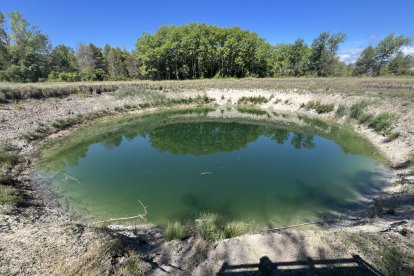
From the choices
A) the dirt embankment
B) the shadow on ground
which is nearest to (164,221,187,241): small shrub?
the dirt embankment

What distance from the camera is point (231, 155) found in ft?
53.8

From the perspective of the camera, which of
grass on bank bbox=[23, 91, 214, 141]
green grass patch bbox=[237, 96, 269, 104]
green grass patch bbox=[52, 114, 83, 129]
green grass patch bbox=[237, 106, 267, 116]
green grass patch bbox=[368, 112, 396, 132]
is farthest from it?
green grass patch bbox=[237, 96, 269, 104]

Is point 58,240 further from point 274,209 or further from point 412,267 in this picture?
point 412,267

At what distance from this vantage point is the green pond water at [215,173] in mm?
9812

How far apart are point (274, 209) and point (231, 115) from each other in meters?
21.2

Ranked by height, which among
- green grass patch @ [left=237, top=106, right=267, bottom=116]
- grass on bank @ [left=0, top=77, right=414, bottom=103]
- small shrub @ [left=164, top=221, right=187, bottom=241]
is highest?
grass on bank @ [left=0, top=77, right=414, bottom=103]

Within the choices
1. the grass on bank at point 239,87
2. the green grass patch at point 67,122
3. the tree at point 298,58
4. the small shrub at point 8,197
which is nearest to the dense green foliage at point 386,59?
the tree at point 298,58

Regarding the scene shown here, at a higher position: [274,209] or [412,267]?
[412,267]

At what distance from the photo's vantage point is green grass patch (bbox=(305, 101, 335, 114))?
26.3m

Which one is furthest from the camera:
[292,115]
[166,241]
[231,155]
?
[292,115]

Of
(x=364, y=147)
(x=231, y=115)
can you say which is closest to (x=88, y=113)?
(x=231, y=115)

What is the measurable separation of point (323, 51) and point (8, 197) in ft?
228

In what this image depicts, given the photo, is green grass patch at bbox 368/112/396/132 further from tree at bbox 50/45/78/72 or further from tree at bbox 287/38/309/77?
tree at bbox 50/45/78/72

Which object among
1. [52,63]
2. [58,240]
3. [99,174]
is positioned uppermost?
[52,63]
